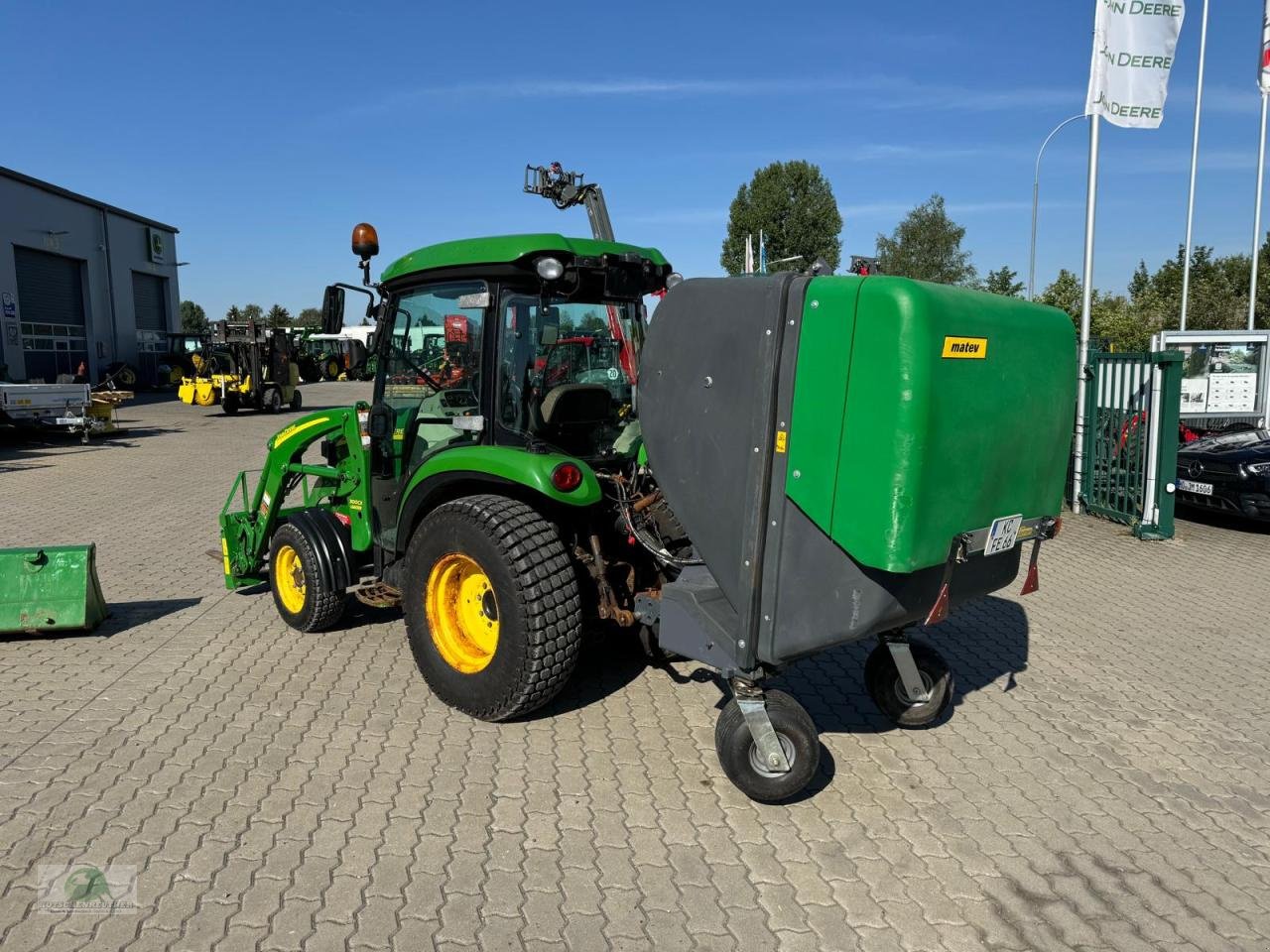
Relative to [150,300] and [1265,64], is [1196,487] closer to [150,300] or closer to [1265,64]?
[1265,64]

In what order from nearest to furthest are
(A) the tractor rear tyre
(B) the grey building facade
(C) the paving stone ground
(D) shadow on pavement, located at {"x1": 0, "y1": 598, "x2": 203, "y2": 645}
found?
(C) the paving stone ground
(A) the tractor rear tyre
(D) shadow on pavement, located at {"x1": 0, "y1": 598, "x2": 203, "y2": 645}
(B) the grey building facade

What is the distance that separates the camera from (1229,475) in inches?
359

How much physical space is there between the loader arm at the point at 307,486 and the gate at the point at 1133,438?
24.1ft

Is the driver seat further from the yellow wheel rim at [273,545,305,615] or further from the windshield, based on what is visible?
the yellow wheel rim at [273,545,305,615]

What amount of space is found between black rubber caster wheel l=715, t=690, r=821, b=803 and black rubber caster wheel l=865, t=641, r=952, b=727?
0.88 metres

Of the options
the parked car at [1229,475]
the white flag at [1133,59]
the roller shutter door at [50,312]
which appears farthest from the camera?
the roller shutter door at [50,312]

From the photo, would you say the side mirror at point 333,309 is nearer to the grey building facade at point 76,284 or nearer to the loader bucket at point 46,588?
the loader bucket at point 46,588

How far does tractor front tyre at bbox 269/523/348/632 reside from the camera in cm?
526

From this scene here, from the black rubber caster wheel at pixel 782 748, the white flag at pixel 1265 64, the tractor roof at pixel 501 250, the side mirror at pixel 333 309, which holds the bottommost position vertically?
the black rubber caster wheel at pixel 782 748

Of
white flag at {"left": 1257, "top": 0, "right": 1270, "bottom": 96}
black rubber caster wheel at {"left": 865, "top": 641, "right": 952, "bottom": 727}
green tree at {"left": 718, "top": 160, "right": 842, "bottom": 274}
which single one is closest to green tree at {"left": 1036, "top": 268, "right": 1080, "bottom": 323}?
white flag at {"left": 1257, "top": 0, "right": 1270, "bottom": 96}

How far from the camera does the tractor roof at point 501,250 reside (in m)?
4.10

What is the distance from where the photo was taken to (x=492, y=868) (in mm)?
3109

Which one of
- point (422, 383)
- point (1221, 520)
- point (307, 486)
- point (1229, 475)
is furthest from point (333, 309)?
point (1221, 520)

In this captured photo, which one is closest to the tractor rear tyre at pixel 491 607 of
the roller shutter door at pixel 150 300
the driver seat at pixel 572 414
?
the driver seat at pixel 572 414
